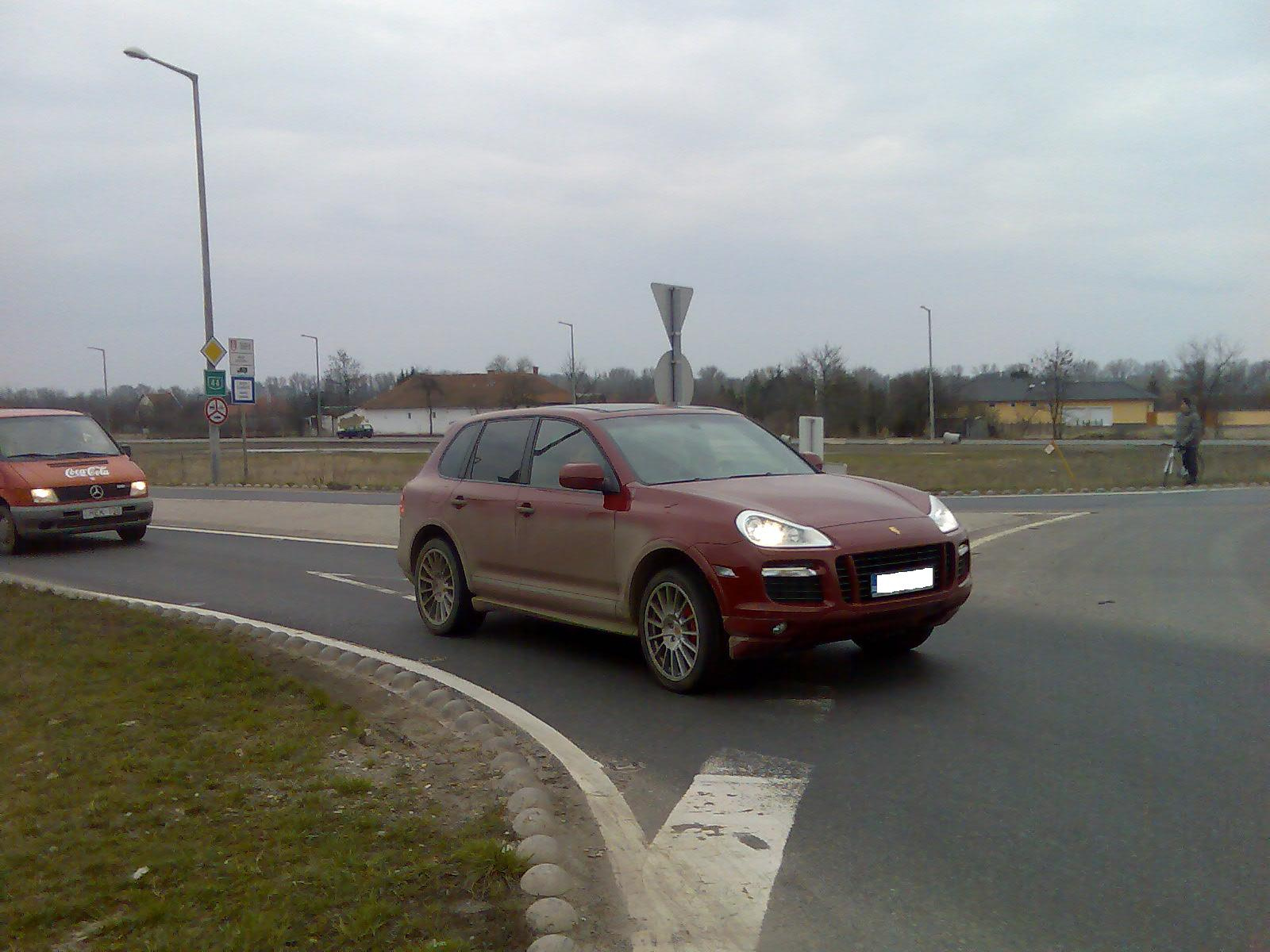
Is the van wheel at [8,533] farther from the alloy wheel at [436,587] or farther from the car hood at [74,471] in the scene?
the alloy wheel at [436,587]

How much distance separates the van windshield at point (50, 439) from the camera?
16.8 metres

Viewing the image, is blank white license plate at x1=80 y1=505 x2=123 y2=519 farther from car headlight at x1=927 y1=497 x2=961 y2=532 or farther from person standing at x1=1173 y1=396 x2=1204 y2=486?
person standing at x1=1173 y1=396 x2=1204 y2=486

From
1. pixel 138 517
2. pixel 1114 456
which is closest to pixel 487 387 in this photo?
pixel 1114 456

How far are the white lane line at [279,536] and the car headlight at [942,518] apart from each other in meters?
10.1

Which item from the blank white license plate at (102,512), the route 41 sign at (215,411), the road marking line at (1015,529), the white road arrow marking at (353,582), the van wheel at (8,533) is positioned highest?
the route 41 sign at (215,411)

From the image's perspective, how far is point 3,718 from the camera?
6.46 m

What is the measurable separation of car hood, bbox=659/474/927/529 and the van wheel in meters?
12.7

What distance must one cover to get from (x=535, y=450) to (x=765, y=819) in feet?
13.6

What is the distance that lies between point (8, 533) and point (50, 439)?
5.19ft

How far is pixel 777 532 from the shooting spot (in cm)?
648

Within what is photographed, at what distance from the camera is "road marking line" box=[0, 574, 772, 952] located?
3629 mm

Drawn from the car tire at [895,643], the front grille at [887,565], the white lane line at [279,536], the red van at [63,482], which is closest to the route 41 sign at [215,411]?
the white lane line at [279,536]

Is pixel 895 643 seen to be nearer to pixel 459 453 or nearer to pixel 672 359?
pixel 459 453

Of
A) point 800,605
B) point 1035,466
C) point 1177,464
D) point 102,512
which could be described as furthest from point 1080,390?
point 800,605
